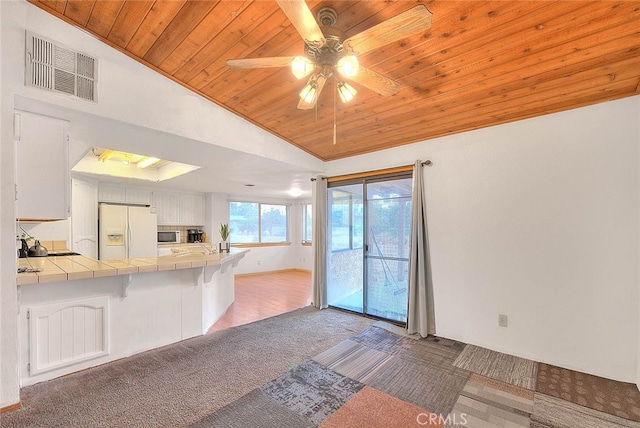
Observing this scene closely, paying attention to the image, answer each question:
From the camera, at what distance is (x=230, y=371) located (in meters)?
2.47

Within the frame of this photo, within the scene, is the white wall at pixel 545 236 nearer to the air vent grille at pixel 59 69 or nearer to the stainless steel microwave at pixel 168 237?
the air vent grille at pixel 59 69

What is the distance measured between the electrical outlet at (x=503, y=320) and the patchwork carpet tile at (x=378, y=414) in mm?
1472

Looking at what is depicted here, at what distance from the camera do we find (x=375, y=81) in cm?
182

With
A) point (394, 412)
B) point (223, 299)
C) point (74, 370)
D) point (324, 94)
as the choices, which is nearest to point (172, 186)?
point (223, 299)

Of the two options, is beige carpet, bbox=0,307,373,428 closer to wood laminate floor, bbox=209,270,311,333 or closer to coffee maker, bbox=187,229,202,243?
wood laminate floor, bbox=209,270,311,333

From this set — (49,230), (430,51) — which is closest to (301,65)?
(430,51)

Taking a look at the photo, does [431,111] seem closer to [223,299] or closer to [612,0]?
[612,0]

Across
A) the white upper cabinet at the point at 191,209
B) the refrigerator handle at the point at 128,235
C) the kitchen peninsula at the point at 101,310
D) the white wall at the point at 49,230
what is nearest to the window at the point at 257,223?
the white upper cabinet at the point at 191,209

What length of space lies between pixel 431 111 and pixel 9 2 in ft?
11.0

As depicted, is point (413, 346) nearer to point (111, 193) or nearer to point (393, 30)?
point (393, 30)

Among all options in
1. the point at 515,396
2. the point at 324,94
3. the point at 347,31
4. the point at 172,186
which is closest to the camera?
the point at 347,31

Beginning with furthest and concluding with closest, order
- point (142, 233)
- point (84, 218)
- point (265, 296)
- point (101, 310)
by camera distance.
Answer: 1. point (142, 233)
2. point (265, 296)
3. point (84, 218)
4. point (101, 310)

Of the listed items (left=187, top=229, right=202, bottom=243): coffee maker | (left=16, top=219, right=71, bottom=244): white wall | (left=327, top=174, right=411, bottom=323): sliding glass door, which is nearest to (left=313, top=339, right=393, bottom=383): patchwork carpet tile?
(left=327, top=174, right=411, bottom=323): sliding glass door

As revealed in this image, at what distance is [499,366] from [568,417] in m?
0.68
